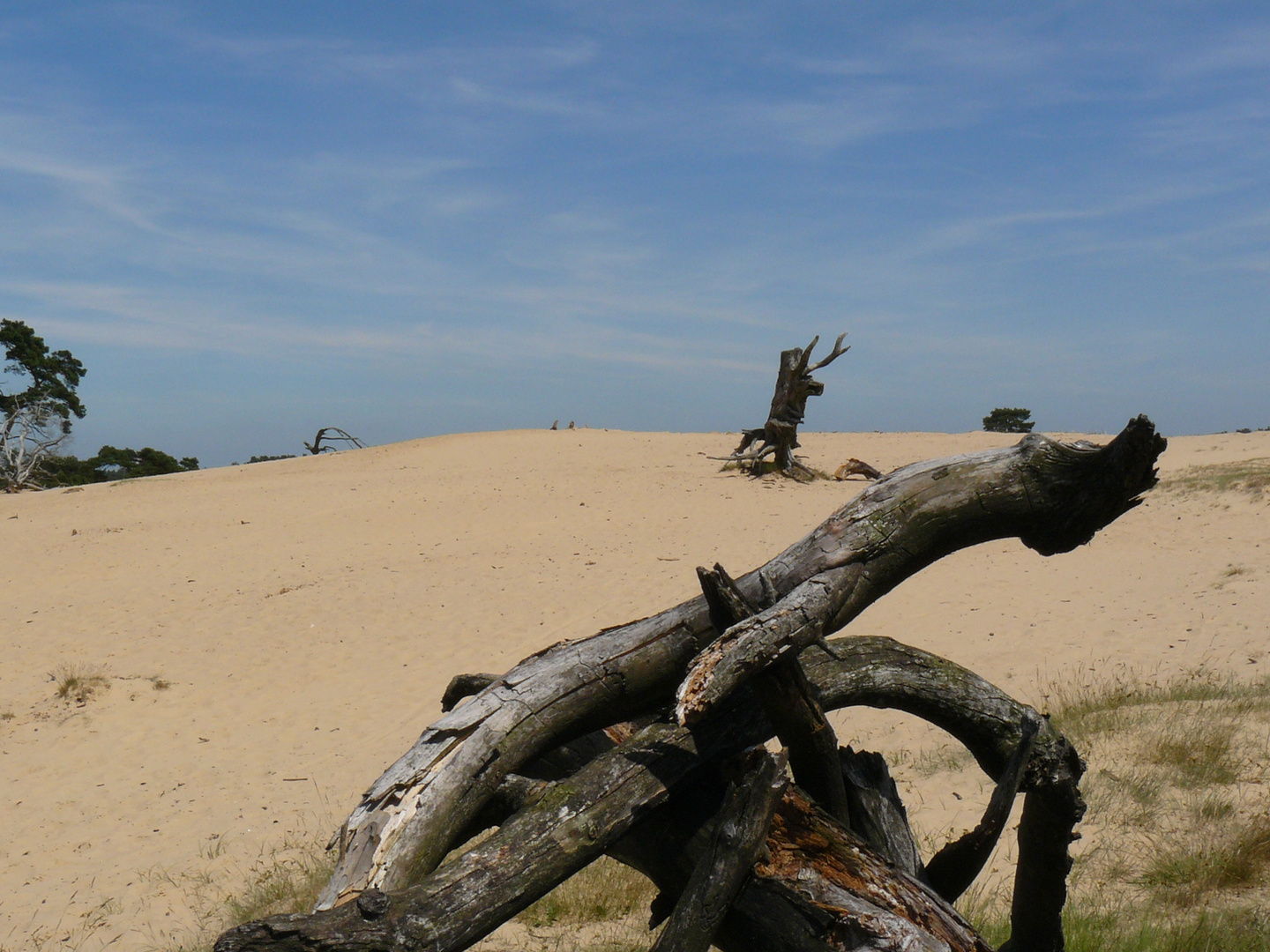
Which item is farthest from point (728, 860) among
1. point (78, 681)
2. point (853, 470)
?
point (853, 470)

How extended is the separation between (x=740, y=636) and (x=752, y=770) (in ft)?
1.29

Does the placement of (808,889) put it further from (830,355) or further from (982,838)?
(830,355)

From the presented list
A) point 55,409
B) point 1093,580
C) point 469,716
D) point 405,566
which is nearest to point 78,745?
point 405,566

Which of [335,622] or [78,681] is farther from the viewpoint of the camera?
[335,622]

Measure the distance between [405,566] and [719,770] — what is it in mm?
13245

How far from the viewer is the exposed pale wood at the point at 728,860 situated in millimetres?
2236

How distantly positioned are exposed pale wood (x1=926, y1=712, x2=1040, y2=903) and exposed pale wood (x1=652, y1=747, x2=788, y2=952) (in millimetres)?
722

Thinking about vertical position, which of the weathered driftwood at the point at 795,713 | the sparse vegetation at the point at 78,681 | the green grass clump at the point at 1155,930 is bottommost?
the sparse vegetation at the point at 78,681

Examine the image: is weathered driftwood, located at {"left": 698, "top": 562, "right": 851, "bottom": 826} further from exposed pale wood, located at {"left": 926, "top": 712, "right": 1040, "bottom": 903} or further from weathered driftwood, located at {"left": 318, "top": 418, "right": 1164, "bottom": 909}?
exposed pale wood, located at {"left": 926, "top": 712, "right": 1040, "bottom": 903}

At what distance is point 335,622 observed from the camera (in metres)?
12.5

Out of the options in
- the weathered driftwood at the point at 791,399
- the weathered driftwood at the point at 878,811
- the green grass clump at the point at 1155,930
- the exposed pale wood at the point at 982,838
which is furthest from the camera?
the weathered driftwood at the point at 791,399

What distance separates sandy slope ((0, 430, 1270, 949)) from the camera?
23.0ft

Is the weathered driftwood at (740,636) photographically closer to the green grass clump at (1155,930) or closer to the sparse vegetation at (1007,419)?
the green grass clump at (1155,930)

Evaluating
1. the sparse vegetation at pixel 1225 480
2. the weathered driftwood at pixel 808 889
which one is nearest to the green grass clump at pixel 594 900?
the weathered driftwood at pixel 808 889
